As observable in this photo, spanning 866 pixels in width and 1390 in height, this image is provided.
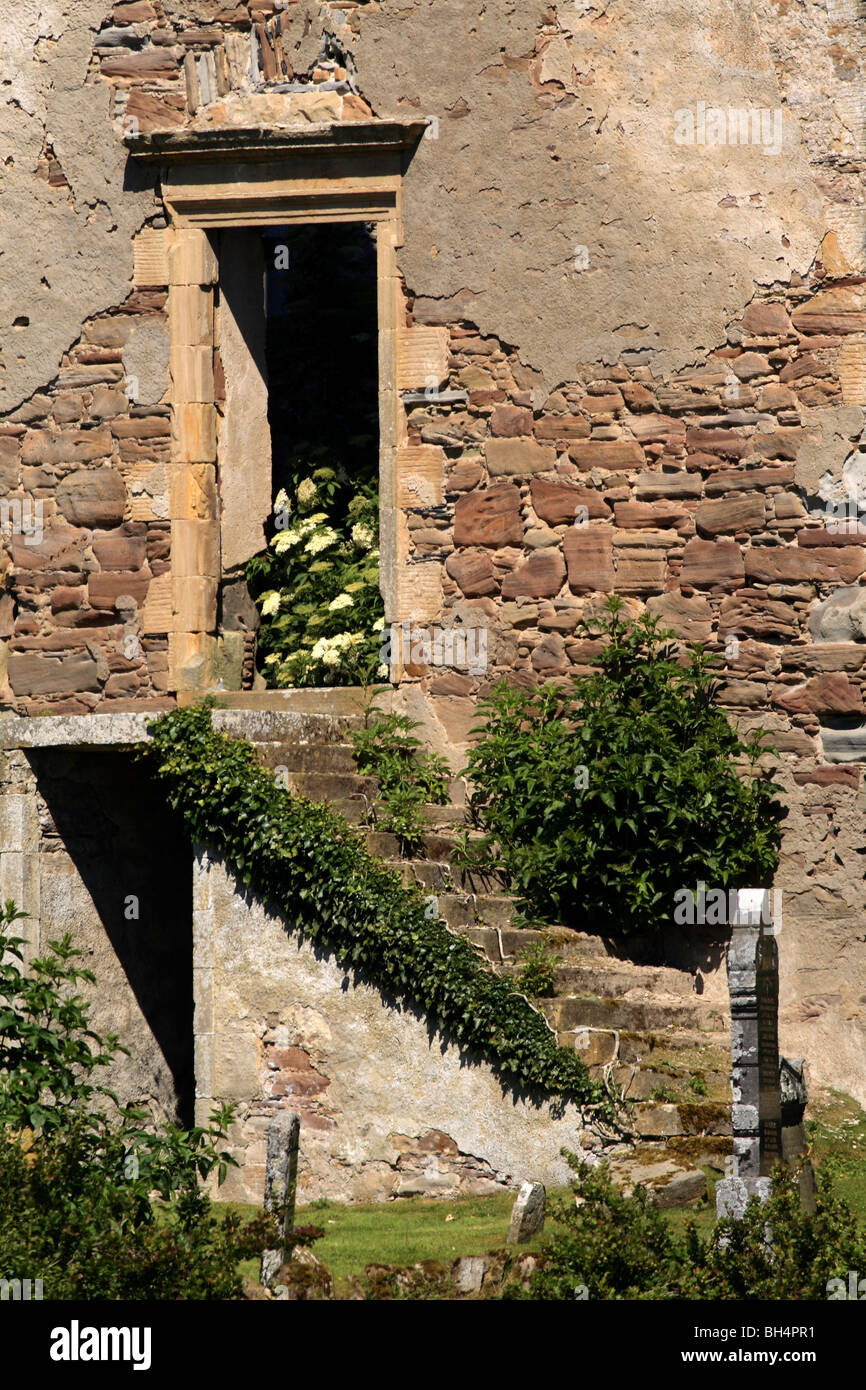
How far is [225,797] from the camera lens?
31.9 feet

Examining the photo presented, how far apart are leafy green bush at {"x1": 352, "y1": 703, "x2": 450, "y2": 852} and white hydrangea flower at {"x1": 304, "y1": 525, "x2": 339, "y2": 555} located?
4.83 feet

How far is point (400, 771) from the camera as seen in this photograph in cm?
1037

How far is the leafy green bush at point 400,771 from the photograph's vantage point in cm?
992

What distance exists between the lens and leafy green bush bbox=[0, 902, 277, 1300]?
20.5 ft

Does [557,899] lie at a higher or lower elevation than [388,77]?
lower

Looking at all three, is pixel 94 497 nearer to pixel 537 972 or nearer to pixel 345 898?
pixel 345 898

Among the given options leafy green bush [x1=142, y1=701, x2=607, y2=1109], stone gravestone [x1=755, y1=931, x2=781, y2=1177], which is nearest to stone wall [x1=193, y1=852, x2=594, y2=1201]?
leafy green bush [x1=142, y1=701, x2=607, y2=1109]

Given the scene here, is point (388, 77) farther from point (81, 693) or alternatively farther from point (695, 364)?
point (81, 693)

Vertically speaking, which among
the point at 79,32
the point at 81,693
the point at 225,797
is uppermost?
the point at 79,32

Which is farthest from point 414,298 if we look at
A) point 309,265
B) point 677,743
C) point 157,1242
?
point 157,1242

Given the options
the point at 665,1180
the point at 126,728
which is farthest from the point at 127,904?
the point at 665,1180

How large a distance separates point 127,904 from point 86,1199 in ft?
15.6

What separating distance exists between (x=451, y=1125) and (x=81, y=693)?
4121mm

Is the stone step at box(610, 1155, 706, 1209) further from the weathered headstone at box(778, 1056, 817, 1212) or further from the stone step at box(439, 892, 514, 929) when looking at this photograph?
the stone step at box(439, 892, 514, 929)
